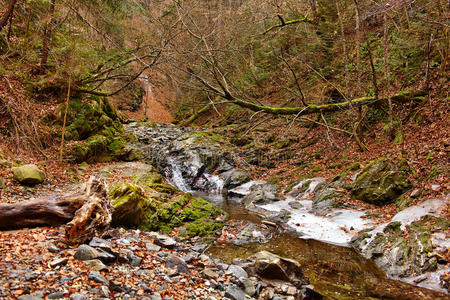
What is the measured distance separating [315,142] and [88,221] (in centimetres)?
1113

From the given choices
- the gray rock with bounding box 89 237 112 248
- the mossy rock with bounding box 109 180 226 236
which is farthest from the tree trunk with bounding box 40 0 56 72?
the gray rock with bounding box 89 237 112 248

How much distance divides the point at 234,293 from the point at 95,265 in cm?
184

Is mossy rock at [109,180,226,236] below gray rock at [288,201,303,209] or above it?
above

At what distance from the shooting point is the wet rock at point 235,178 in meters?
12.4

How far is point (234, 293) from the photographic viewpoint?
3.64 meters

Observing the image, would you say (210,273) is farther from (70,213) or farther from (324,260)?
(324,260)

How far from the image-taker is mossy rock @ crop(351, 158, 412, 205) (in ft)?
22.5

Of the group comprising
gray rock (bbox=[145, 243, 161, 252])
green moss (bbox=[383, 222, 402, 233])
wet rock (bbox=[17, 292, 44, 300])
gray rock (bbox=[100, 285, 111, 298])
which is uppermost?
wet rock (bbox=[17, 292, 44, 300])

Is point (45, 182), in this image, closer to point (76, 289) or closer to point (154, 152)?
point (76, 289)

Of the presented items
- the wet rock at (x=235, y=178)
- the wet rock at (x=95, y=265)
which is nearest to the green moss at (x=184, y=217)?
the wet rock at (x=95, y=265)

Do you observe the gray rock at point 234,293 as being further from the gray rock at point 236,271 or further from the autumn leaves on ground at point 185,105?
the gray rock at point 236,271

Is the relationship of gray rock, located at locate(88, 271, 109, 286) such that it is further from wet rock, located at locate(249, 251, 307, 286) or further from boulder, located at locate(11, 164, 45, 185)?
boulder, located at locate(11, 164, 45, 185)

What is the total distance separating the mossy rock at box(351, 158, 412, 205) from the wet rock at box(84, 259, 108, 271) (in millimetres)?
6771

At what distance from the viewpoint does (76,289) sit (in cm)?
253
